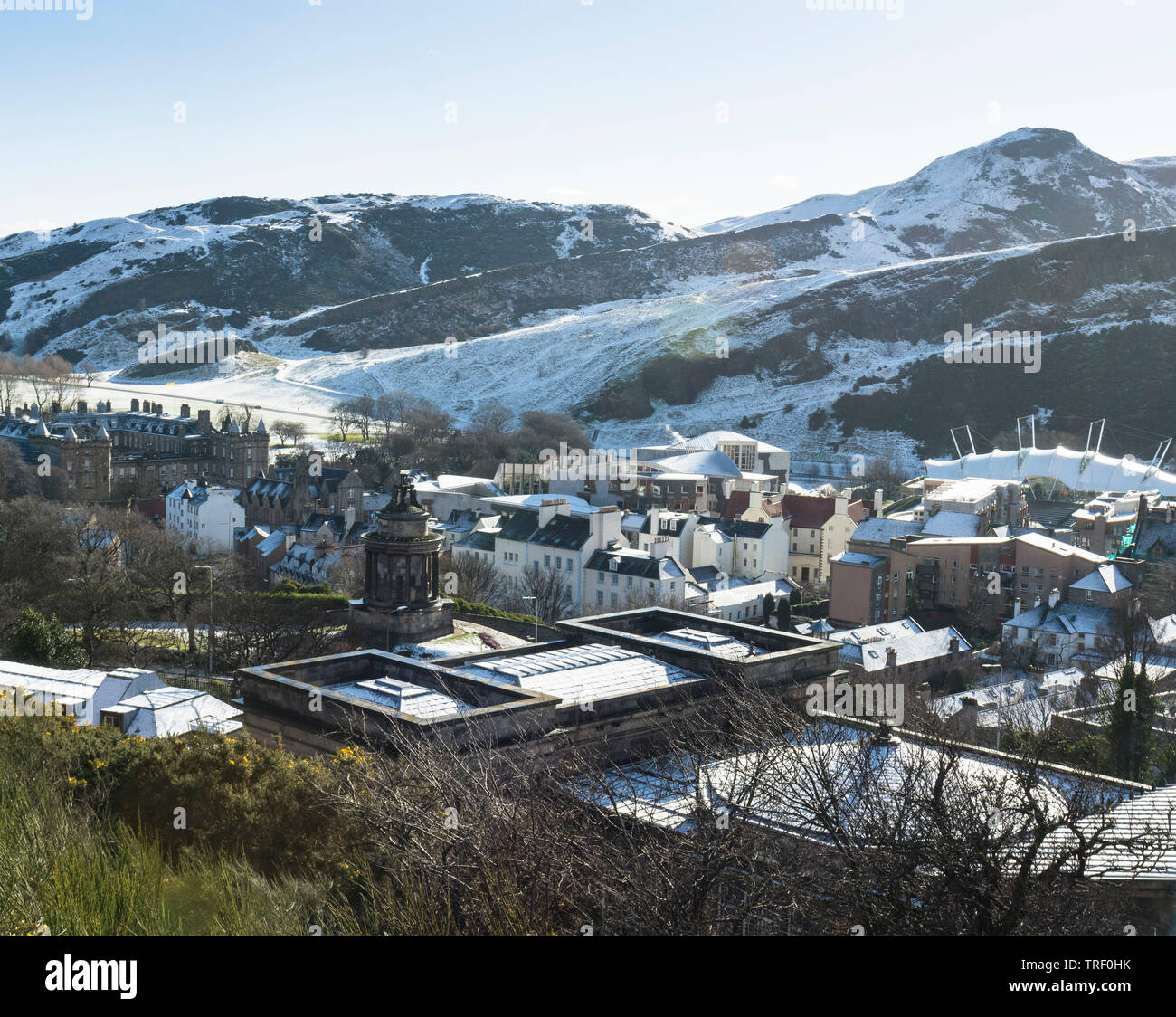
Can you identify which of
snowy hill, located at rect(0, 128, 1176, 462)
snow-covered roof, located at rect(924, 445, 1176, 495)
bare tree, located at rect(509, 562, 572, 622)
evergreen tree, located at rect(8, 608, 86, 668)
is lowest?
bare tree, located at rect(509, 562, 572, 622)

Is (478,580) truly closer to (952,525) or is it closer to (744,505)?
(744,505)

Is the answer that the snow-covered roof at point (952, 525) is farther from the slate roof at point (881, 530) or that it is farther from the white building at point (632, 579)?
the white building at point (632, 579)

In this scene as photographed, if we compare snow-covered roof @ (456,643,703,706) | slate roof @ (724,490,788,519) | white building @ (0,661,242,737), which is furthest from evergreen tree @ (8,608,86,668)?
slate roof @ (724,490,788,519)

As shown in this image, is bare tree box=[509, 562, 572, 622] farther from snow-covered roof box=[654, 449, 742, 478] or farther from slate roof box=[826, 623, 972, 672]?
A: snow-covered roof box=[654, 449, 742, 478]

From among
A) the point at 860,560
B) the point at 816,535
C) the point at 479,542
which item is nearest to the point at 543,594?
the point at 479,542

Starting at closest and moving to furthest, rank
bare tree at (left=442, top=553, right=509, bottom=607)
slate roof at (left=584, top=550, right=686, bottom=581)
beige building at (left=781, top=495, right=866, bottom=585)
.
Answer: bare tree at (left=442, top=553, right=509, bottom=607)
slate roof at (left=584, top=550, right=686, bottom=581)
beige building at (left=781, top=495, right=866, bottom=585)

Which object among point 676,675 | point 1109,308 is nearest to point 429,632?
point 676,675
